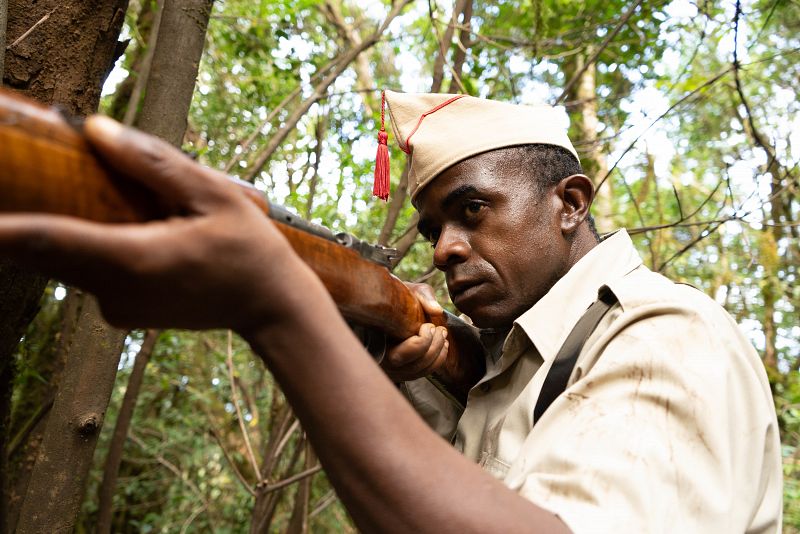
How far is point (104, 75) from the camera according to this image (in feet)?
7.19

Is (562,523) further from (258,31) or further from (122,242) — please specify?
(258,31)

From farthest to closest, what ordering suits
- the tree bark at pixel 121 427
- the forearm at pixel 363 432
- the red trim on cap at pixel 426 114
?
the tree bark at pixel 121 427 < the red trim on cap at pixel 426 114 < the forearm at pixel 363 432

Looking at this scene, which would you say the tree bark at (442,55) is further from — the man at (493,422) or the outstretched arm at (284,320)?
the outstretched arm at (284,320)

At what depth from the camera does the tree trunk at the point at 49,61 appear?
6.44 feet

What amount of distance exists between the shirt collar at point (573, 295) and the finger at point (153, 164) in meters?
1.11

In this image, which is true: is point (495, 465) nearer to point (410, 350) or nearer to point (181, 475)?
point (410, 350)

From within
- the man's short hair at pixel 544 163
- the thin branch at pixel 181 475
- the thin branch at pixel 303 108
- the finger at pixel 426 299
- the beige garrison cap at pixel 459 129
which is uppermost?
the thin branch at pixel 303 108

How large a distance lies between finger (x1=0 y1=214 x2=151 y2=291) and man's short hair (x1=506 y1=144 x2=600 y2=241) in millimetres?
1594

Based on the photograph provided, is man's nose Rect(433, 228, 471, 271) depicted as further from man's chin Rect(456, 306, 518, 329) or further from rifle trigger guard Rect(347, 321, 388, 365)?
rifle trigger guard Rect(347, 321, 388, 365)

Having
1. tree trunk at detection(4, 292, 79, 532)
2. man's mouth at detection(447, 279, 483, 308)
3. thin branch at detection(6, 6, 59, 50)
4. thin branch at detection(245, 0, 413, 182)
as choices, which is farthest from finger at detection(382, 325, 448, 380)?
tree trunk at detection(4, 292, 79, 532)

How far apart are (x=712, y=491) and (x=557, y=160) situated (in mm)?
1395

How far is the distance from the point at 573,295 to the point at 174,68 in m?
1.54

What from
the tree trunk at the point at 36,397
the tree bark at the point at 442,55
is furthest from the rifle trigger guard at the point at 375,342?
the tree trunk at the point at 36,397

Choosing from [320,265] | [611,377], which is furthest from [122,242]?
[611,377]
